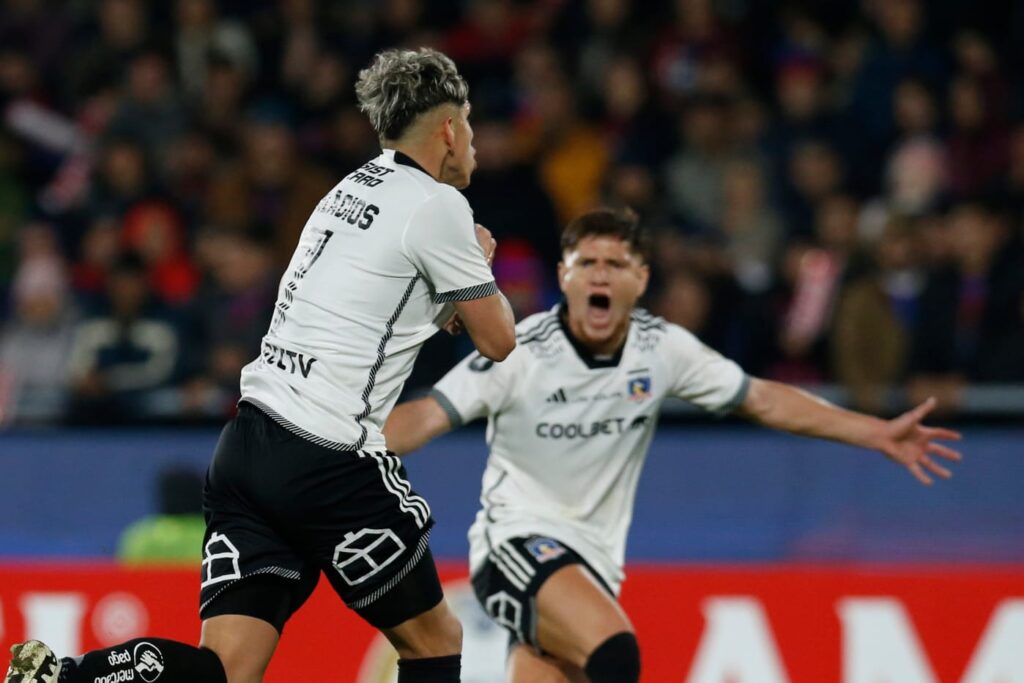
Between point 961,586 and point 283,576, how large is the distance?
3023mm

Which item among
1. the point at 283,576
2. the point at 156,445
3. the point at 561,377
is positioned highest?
the point at 561,377

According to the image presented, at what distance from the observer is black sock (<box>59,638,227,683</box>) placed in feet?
13.5

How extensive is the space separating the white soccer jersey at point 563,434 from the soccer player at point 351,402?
3.36 feet

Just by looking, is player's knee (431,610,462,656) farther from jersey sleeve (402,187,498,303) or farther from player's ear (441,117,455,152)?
player's ear (441,117,455,152)

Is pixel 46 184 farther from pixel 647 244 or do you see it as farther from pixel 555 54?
pixel 647 244

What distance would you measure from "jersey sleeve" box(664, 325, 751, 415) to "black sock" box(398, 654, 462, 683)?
1.47 metres

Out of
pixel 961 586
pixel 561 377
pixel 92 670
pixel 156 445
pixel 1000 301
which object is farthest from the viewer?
pixel 156 445

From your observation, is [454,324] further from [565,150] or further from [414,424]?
[565,150]

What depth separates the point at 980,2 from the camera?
1030cm

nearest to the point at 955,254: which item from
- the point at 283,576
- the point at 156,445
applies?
the point at 156,445

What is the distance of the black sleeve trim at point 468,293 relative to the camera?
4.34m

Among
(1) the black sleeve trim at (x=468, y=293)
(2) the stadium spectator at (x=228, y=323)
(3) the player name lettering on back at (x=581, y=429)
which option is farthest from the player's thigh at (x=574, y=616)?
(2) the stadium spectator at (x=228, y=323)

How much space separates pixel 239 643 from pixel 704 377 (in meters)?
1.96

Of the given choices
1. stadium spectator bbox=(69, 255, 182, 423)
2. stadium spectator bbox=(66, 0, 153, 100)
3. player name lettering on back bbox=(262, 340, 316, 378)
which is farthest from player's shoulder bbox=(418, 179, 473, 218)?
stadium spectator bbox=(66, 0, 153, 100)
